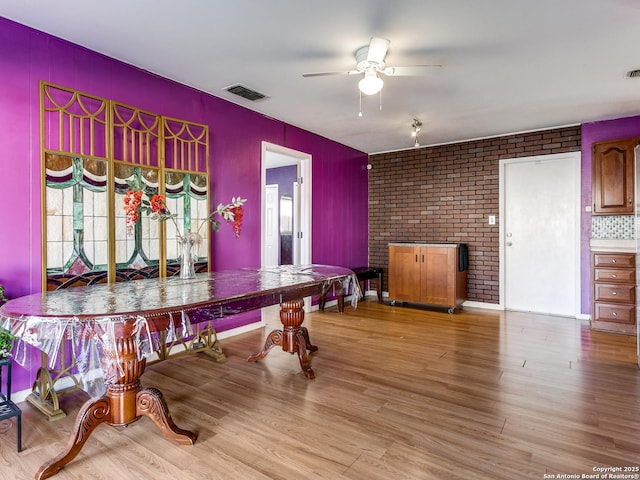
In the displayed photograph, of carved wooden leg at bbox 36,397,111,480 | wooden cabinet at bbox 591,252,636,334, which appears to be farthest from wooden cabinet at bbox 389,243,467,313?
carved wooden leg at bbox 36,397,111,480

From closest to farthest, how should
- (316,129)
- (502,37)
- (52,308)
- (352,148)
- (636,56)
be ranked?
(52,308)
(502,37)
(636,56)
(316,129)
(352,148)

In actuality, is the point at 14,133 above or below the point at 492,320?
above

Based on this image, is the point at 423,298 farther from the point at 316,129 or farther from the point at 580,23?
the point at 580,23

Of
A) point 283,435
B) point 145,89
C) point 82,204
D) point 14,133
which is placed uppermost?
point 145,89

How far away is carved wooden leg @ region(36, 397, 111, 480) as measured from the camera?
164 centimetres

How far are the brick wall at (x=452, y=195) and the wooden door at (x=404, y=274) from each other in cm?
65

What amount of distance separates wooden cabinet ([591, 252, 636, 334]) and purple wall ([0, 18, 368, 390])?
3147 millimetres

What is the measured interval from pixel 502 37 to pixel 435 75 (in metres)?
0.66

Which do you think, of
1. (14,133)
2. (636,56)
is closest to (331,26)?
(14,133)

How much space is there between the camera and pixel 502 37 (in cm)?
250

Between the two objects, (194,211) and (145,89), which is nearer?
(145,89)

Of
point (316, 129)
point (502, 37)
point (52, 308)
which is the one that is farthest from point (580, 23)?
point (52, 308)

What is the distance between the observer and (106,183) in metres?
2.76

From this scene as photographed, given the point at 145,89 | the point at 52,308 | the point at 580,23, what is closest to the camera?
the point at 52,308
